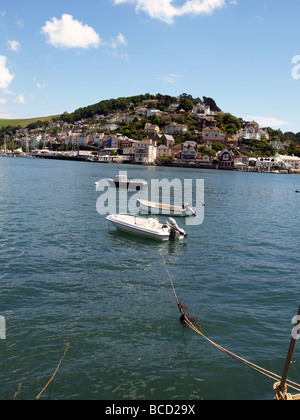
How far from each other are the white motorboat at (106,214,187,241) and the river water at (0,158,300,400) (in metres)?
0.48

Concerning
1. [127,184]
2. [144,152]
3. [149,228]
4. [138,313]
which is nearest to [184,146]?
[144,152]

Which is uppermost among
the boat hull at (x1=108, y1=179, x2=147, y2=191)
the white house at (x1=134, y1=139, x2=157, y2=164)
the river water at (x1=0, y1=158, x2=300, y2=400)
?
the white house at (x1=134, y1=139, x2=157, y2=164)

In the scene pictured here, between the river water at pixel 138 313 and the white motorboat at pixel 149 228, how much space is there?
1.59 feet

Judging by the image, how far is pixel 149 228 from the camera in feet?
62.6

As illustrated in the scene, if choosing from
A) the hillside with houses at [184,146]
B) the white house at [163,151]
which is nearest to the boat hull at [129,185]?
the hillside with houses at [184,146]

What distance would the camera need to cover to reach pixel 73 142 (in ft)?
639

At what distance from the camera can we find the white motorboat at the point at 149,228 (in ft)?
61.9

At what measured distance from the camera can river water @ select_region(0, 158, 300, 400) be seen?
7.19 m

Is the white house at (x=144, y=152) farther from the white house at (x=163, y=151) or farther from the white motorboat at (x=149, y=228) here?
the white motorboat at (x=149, y=228)

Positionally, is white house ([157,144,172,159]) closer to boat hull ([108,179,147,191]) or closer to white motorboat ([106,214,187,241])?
boat hull ([108,179,147,191])

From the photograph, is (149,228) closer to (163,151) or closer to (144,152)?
(144,152)

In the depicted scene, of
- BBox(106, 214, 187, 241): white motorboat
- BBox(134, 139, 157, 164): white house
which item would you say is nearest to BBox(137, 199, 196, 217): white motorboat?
BBox(106, 214, 187, 241): white motorboat

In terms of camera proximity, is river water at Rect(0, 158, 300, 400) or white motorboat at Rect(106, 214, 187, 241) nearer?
river water at Rect(0, 158, 300, 400)

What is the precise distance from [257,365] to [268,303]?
12.7 feet
